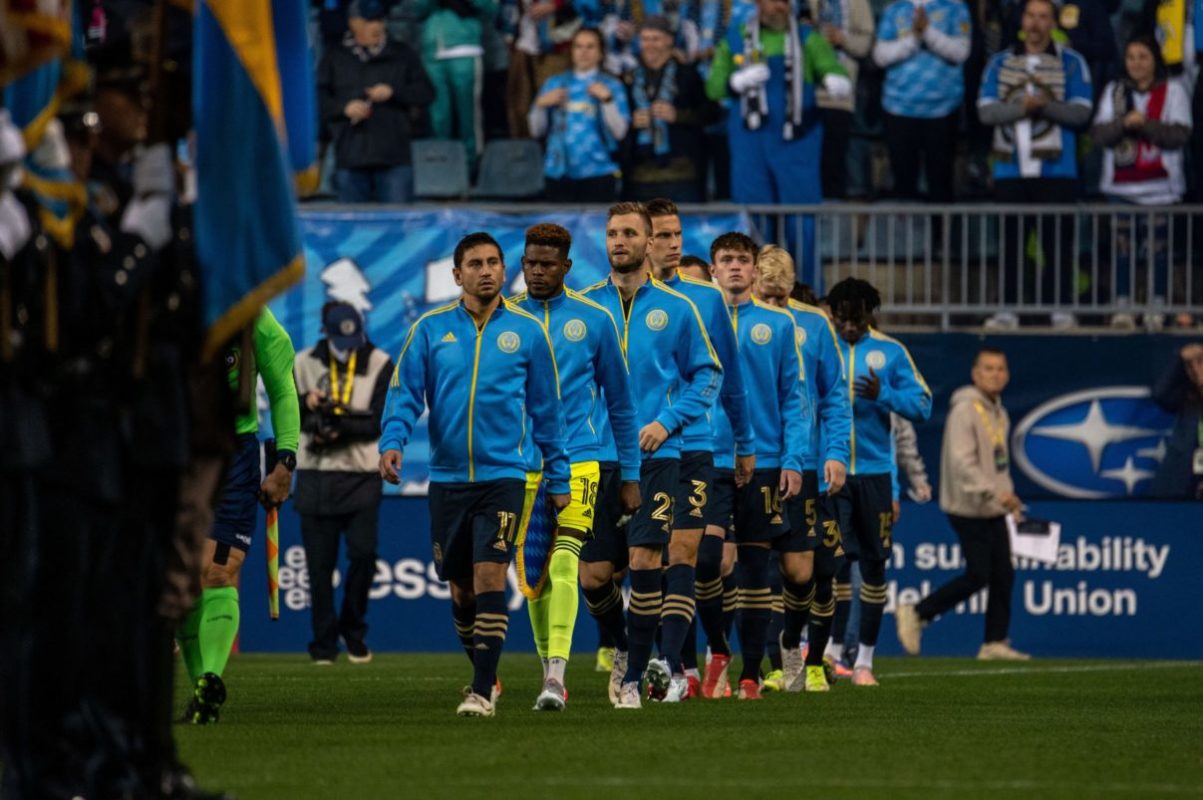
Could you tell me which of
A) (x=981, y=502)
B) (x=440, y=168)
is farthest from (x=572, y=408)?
(x=440, y=168)

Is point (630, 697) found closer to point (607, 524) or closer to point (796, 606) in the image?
point (607, 524)

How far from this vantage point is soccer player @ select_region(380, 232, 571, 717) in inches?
498

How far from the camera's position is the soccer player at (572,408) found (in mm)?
Answer: 13344

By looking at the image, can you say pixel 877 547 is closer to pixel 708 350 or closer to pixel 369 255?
pixel 708 350

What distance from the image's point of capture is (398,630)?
895 inches

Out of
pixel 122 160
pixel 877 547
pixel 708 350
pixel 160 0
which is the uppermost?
pixel 160 0

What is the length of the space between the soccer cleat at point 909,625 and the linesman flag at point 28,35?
1530 cm

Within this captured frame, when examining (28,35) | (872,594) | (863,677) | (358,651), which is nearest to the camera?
(28,35)

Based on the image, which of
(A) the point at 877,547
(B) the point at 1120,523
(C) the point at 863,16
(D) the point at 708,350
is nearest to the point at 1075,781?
(D) the point at 708,350

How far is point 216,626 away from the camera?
496 inches

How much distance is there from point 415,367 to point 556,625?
5.05 feet

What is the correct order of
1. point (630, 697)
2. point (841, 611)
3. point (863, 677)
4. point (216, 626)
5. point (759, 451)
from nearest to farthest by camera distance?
point (216, 626) < point (630, 697) < point (759, 451) < point (863, 677) < point (841, 611)

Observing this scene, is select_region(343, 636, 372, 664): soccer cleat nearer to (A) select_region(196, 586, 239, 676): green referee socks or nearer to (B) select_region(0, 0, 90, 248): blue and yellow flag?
(A) select_region(196, 586, 239, 676): green referee socks

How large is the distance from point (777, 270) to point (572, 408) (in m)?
2.71
